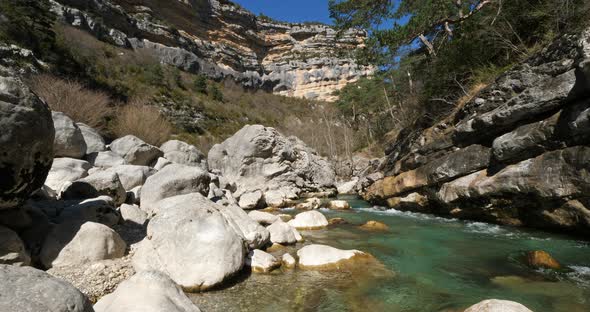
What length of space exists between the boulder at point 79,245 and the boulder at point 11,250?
1.00 feet

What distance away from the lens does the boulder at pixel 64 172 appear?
7.30 meters

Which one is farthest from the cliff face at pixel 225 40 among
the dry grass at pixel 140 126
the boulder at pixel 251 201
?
the boulder at pixel 251 201

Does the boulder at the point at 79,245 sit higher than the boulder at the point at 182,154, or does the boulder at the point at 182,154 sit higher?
the boulder at the point at 182,154

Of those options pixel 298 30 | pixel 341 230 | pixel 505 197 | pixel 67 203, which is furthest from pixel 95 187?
pixel 298 30

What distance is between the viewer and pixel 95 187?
660 centimetres

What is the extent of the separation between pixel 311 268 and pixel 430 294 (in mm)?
1739

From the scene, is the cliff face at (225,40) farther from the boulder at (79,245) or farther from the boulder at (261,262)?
the boulder at (79,245)

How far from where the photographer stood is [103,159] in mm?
9594

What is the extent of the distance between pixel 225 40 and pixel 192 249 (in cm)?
5818

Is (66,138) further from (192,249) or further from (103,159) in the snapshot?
(192,249)

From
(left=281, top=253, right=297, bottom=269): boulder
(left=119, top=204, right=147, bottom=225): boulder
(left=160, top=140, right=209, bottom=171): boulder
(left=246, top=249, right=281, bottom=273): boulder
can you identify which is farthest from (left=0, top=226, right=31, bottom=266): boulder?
(left=160, top=140, right=209, bottom=171): boulder

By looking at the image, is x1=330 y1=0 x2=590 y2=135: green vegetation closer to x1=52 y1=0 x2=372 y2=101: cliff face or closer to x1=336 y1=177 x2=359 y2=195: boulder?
x1=336 y1=177 x2=359 y2=195: boulder

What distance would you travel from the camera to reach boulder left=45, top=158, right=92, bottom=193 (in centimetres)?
730

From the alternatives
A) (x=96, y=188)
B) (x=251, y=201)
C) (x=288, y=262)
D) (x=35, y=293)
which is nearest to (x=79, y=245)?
(x=35, y=293)
